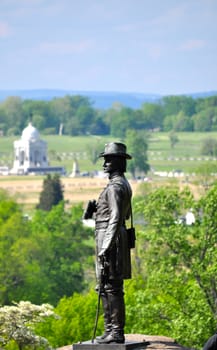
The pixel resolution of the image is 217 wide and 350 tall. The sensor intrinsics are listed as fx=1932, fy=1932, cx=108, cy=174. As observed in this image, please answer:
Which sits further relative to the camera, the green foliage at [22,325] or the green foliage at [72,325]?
the green foliage at [72,325]

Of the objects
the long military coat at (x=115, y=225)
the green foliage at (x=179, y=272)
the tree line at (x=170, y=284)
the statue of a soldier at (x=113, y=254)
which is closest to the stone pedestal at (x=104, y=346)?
the statue of a soldier at (x=113, y=254)

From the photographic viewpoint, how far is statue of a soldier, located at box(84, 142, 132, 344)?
2414 centimetres

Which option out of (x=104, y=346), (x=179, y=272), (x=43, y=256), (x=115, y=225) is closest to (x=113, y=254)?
(x=115, y=225)

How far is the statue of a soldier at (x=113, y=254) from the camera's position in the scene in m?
24.1

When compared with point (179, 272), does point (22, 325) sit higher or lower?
higher

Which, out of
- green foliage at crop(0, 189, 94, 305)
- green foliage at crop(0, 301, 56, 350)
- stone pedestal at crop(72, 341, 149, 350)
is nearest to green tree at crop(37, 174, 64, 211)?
green foliage at crop(0, 189, 94, 305)

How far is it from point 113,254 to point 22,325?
15436mm

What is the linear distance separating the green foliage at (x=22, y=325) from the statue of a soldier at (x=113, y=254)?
12.2 m

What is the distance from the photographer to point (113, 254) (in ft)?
79.5

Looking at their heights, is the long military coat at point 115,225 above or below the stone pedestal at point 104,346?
above

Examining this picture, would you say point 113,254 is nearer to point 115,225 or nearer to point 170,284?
point 115,225

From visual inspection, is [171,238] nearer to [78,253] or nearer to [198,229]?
[198,229]

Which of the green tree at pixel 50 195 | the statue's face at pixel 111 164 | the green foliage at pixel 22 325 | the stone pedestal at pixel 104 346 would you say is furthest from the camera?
the green tree at pixel 50 195

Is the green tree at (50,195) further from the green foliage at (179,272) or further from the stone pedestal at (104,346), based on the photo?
the stone pedestal at (104,346)
